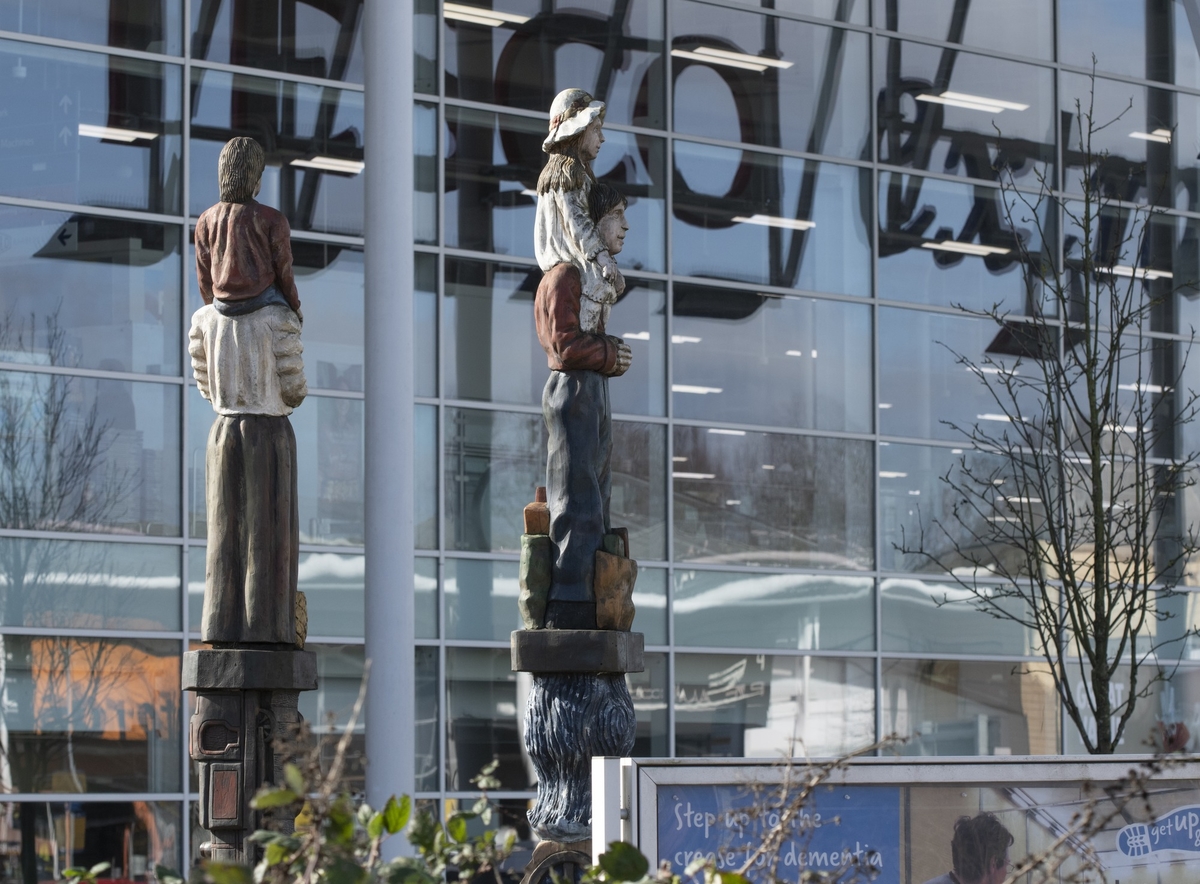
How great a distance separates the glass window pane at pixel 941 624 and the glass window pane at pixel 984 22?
5782 mm

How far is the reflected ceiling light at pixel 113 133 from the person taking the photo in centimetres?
1441

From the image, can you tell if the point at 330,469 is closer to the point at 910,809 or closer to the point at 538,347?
the point at 538,347

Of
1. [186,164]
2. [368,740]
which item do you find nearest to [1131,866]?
[368,740]

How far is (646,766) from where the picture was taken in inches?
174

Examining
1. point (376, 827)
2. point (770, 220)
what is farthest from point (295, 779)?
point (770, 220)

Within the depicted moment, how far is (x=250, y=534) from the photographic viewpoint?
676 centimetres

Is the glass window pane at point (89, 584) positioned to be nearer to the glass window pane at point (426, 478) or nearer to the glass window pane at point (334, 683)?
the glass window pane at point (334, 683)

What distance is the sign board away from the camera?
4430mm

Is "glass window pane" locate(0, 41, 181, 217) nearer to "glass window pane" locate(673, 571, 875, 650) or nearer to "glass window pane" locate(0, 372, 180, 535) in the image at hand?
"glass window pane" locate(0, 372, 180, 535)

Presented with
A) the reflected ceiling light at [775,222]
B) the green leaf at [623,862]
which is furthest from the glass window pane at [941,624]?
the green leaf at [623,862]

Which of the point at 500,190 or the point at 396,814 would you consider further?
the point at 500,190

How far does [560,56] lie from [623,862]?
1433cm

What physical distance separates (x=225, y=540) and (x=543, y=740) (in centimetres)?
149

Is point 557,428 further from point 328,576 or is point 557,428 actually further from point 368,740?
point 328,576
